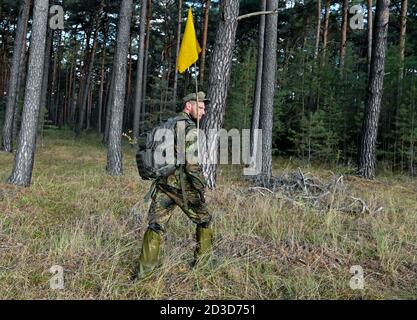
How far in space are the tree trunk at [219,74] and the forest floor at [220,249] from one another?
74 centimetres

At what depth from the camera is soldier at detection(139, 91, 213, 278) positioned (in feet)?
12.2

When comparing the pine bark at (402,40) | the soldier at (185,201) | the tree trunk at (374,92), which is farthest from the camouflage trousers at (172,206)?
the pine bark at (402,40)

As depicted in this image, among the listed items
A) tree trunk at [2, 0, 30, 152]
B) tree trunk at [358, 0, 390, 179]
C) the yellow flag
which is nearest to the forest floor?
the yellow flag

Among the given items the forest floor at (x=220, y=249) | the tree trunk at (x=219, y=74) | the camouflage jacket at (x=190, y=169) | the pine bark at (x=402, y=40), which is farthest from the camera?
the pine bark at (x=402, y=40)

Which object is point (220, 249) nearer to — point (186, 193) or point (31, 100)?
point (186, 193)

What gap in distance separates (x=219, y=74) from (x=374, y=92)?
5.49m

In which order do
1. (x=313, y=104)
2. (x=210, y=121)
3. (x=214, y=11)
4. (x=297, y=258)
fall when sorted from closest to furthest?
(x=297, y=258)
(x=210, y=121)
(x=313, y=104)
(x=214, y=11)

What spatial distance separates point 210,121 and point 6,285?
14.4ft

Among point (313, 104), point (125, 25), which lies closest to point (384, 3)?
point (313, 104)

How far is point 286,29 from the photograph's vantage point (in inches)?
781

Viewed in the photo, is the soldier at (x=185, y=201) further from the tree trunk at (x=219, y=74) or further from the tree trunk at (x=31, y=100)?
the tree trunk at (x=31, y=100)

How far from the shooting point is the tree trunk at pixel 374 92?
10028mm

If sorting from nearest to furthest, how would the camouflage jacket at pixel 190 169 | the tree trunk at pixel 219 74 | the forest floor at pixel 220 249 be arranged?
1. the forest floor at pixel 220 249
2. the camouflage jacket at pixel 190 169
3. the tree trunk at pixel 219 74
